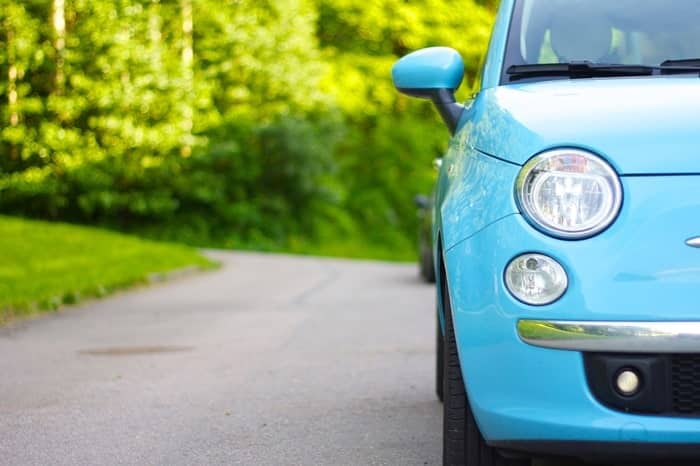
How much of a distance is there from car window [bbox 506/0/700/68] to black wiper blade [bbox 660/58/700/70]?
19 cm

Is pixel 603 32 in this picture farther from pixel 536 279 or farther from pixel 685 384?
pixel 685 384

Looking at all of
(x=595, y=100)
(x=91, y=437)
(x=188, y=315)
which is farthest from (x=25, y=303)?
(x=595, y=100)

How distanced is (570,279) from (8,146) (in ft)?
81.4

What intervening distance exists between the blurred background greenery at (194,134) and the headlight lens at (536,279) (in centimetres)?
2324

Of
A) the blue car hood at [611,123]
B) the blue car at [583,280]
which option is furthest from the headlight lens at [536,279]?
the blue car hood at [611,123]

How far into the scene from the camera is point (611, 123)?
3.46 metres

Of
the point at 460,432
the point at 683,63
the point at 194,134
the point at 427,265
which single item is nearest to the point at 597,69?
the point at 683,63

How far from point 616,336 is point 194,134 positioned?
1003 inches

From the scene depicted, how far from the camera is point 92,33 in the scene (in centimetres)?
2623

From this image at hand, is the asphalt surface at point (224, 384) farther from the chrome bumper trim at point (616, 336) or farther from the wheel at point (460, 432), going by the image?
the chrome bumper trim at point (616, 336)

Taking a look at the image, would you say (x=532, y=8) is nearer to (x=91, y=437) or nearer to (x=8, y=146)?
(x=91, y=437)

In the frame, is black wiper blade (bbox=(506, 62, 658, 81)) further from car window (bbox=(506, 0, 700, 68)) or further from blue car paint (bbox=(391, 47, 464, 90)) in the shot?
blue car paint (bbox=(391, 47, 464, 90))

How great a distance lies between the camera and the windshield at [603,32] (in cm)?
432

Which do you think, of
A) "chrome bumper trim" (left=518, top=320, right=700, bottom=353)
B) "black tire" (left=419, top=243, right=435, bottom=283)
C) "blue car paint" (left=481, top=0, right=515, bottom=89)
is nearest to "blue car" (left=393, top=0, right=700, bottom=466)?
"chrome bumper trim" (left=518, top=320, right=700, bottom=353)
